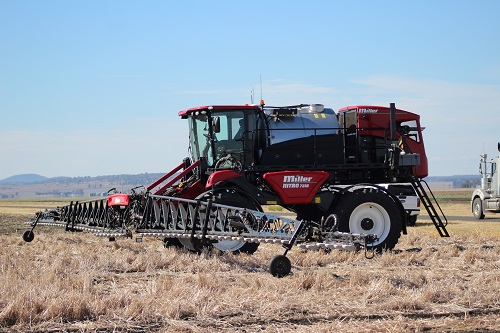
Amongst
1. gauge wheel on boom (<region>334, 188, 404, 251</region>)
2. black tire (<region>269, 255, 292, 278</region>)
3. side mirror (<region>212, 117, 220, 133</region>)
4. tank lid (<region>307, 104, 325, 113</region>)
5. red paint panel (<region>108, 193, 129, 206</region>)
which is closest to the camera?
black tire (<region>269, 255, 292, 278</region>)

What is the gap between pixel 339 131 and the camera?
58.4ft

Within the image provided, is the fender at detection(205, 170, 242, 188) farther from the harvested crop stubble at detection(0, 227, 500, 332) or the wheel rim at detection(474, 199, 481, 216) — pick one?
the wheel rim at detection(474, 199, 481, 216)

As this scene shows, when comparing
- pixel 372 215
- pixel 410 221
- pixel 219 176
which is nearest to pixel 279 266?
pixel 219 176

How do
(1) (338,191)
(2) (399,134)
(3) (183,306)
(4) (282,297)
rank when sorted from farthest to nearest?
1. (2) (399,134)
2. (1) (338,191)
3. (4) (282,297)
4. (3) (183,306)

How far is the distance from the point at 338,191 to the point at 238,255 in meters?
3.22

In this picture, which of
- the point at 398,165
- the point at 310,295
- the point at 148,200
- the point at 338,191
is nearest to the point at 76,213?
the point at 148,200

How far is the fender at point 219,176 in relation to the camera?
16.0 m

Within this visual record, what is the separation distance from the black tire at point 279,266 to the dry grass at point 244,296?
179 millimetres

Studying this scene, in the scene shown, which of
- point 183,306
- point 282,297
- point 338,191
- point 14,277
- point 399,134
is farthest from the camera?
point 399,134

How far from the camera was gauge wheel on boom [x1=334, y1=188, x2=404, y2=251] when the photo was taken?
54.9 feet

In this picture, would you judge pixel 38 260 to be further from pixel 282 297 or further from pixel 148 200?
pixel 282 297

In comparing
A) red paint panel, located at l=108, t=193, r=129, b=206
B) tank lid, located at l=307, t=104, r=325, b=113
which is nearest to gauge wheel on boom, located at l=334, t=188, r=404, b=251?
tank lid, located at l=307, t=104, r=325, b=113

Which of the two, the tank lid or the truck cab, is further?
the truck cab

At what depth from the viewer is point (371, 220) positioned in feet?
55.2
